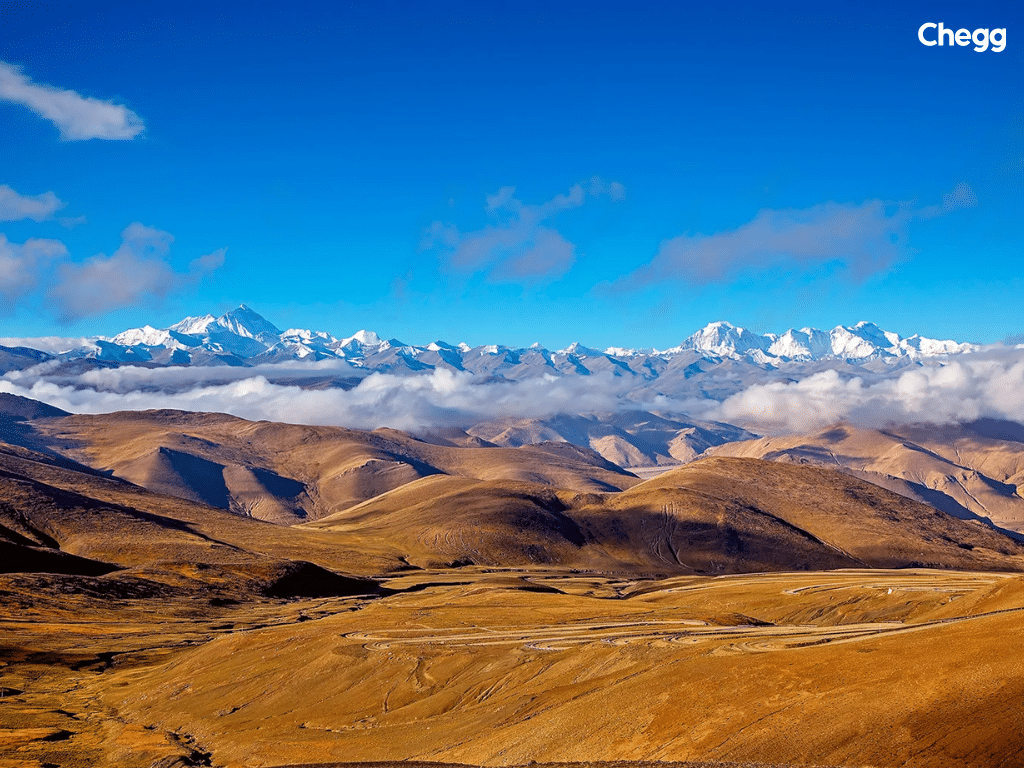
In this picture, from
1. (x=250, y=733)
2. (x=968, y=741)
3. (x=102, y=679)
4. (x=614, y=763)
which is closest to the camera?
(x=968, y=741)

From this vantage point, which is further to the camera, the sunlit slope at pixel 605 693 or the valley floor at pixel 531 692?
the valley floor at pixel 531 692

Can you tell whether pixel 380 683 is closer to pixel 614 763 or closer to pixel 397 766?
pixel 397 766

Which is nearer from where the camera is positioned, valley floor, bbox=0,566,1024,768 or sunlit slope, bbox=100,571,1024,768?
sunlit slope, bbox=100,571,1024,768

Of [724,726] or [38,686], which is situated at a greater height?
[724,726]

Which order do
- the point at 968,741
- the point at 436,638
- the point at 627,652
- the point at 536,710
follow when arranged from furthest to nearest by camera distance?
the point at 436,638
the point at 627,652
the point at 536,710
the point at 968,741

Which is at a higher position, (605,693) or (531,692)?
(605,693)

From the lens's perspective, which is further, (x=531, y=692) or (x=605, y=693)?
(x=531, y=692)

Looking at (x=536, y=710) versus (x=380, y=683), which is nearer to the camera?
(x=536, y=710)

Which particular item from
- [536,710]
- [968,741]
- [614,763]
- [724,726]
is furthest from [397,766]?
[968,741]
